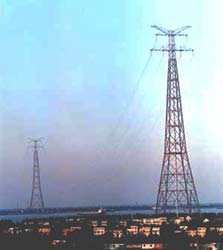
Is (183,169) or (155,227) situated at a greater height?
(183,169)

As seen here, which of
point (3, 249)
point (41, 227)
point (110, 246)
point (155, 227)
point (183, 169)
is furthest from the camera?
point (41, 227)

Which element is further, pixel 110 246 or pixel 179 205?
pixel 110 246

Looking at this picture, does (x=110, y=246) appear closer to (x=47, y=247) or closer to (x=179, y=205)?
(x=47, y=247)

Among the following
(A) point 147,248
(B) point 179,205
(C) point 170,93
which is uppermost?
(C) point 170,93

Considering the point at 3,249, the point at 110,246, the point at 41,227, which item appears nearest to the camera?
the point at 3,249

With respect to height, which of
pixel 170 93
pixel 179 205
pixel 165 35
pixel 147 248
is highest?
pixel 165 35

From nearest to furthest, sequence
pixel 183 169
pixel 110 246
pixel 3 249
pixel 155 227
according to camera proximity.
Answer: pixel 183 169 < pixel 3 249 < pixel 110 246 < pixel 155 227

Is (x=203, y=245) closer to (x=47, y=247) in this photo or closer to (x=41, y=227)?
(x=47, y=247)

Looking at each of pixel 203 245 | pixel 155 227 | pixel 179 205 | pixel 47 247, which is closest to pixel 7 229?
pixel 155 227

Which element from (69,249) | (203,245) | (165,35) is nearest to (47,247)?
(69,249)
